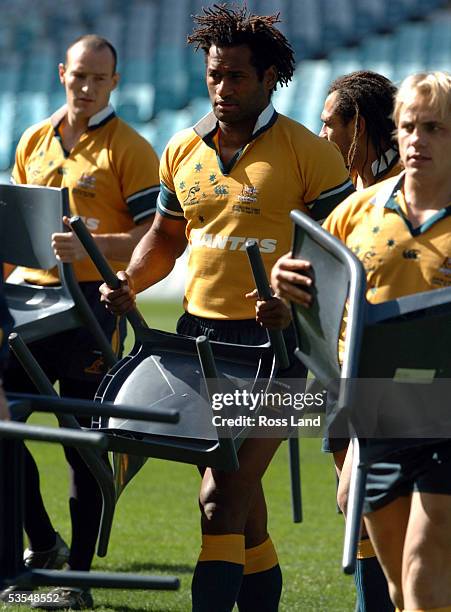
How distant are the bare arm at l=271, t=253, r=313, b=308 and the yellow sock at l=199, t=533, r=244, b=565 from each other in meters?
1.04

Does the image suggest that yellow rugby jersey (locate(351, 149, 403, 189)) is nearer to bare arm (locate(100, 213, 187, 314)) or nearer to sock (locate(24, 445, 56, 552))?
bare arm (locate(100, 213, 187, 314))

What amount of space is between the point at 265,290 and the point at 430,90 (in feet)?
2.90

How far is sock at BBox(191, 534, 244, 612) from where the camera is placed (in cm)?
396

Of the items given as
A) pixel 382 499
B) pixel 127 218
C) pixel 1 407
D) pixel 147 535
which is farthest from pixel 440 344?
pixel 147 535

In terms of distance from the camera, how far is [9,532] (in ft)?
9.74

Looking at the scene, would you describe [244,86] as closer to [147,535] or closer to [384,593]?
[384,593]

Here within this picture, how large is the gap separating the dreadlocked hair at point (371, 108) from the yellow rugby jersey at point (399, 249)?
1.21 meters

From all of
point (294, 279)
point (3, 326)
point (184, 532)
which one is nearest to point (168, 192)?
point (294, 279)

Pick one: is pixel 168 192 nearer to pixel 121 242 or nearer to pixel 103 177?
pixel 121 242

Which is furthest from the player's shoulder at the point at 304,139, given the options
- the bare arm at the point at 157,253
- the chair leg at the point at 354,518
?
the chair leg at the point at 354,518

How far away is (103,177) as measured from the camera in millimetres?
5398

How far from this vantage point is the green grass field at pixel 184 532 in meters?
5.35

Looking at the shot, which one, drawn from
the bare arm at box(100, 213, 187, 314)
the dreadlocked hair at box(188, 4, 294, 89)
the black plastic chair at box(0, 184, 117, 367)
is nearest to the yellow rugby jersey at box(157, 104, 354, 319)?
the dreadlocked hair at box(188, 4, 294, 89)

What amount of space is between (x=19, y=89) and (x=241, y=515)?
18885 mm
